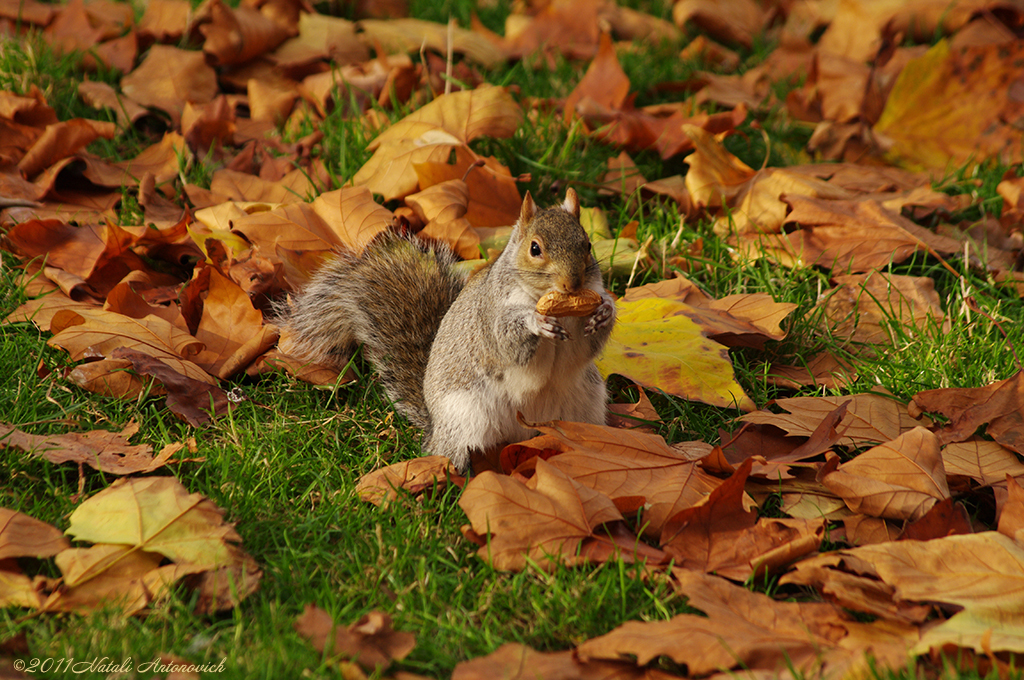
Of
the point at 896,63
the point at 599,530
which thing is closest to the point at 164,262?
the point at 599,530

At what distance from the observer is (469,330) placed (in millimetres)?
1982

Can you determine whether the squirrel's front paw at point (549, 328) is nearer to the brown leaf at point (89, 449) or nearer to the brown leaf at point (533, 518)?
the brown leaf at point (533, 518)

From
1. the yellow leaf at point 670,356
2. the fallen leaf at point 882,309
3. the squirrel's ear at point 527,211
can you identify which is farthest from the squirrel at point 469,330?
the fallen leaf at point 882,309

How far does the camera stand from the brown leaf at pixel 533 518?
60.1 inches

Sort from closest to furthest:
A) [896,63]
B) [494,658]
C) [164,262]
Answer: [494,658], [164,262], [896,63]

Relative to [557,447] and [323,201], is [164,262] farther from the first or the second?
[557,447]

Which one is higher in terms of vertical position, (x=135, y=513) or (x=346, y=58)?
(x=346, y=58)

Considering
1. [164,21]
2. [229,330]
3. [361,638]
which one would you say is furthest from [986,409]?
[164,21]

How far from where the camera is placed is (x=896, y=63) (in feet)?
11.5

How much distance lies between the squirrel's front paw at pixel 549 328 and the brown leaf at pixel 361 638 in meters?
0.67

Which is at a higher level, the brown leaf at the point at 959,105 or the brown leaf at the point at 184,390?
the brown leaf at the point at 959,105

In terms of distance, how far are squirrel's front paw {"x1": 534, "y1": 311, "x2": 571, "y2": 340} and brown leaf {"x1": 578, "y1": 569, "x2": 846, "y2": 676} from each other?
57 cm

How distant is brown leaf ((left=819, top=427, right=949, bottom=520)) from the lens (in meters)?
1.60

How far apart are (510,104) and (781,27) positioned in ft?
6.58
